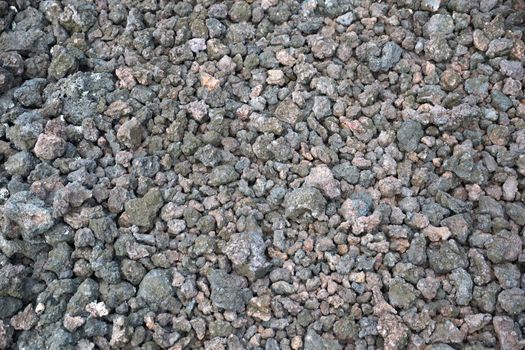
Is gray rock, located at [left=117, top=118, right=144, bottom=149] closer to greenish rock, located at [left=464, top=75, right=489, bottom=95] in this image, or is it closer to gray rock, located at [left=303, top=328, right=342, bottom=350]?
gray rock, located at [left=303, top=328, right=342, bottom=350]

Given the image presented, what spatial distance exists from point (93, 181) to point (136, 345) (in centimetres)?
58

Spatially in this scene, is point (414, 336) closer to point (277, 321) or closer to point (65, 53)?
point (277, 321)

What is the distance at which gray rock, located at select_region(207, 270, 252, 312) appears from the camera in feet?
6.25

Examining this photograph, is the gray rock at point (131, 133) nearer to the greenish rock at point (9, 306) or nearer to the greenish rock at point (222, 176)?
the greenish rock at point (222, 176)

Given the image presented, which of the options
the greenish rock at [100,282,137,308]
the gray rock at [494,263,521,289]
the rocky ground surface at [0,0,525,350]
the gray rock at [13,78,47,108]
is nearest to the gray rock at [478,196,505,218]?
the rocky ground surface at [0,0,525,350]

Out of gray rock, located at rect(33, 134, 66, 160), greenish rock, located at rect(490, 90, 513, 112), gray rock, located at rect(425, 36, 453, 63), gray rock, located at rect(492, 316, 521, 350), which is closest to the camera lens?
gray rock, located at rect(492, 316, 521, 350)

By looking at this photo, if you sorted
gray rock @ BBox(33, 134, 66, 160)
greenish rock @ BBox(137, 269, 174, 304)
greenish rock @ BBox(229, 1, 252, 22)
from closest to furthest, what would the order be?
greenish rock @ BBox(137, 269, 174, 304) → gray rock @ BBox(33, 134, 66, 160) → greenish rock @ BBox(229, 1, 252, 22)

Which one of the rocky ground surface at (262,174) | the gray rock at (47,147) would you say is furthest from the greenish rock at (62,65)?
the gray rock at (47,147)

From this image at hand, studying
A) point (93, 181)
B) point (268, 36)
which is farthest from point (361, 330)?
point (268, 36)

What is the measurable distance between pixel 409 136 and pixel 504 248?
0.50 meters

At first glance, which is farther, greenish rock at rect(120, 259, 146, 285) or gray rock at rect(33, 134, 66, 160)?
gray rock at rect(33, 134, 66, 160)

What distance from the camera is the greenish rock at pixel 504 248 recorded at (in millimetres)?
1947

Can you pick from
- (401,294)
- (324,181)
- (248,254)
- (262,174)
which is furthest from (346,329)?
(262,174)

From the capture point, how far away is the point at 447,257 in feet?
6.40
